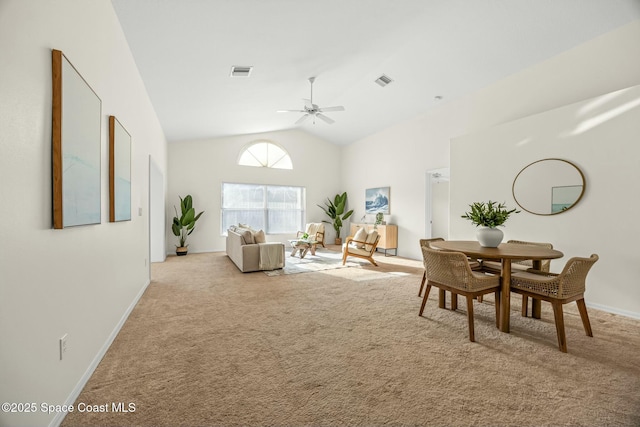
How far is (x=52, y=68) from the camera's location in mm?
1424

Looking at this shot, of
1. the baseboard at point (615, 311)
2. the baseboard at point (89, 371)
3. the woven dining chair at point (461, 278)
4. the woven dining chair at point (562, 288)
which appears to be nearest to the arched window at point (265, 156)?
the baseboard at point (89, 371)

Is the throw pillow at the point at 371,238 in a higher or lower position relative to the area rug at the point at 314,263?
higher

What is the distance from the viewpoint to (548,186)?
378 cm

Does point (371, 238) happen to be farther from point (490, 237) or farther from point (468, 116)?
point (468, 116)

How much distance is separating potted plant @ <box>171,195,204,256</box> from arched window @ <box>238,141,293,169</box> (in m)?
1.84

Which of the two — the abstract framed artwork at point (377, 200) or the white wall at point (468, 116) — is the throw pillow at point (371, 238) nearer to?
the white wall at point (468, 116)

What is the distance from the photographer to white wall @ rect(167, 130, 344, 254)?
7184mm

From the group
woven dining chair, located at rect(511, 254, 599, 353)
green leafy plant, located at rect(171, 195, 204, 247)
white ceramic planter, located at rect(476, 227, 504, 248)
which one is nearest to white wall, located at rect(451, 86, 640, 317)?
woven dining chair, located at rect(511, 254, 599, 353)

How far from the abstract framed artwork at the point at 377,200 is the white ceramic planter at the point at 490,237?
4348mm

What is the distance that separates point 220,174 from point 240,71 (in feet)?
13.8

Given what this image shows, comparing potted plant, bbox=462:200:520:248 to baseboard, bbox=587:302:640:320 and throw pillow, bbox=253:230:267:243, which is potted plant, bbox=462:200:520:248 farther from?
throw pillow, bbox=253:230:267:243

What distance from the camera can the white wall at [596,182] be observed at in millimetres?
3072

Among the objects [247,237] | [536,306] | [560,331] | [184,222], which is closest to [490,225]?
[536,306]

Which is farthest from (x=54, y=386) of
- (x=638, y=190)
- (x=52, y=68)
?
(x=638, y=190)
